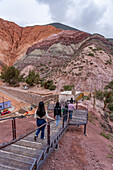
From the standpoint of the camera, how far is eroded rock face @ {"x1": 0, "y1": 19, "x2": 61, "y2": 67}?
209 ft

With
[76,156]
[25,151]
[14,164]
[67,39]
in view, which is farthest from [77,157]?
[67,39]

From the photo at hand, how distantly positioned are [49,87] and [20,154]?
78.5 feet

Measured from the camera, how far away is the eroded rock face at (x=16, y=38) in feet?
209

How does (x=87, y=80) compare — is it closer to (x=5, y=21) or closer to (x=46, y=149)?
(x=46, y=149)

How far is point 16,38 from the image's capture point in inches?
2916

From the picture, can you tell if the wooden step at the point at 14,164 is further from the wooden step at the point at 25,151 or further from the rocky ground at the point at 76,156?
the rocky ground at the point at 76,156

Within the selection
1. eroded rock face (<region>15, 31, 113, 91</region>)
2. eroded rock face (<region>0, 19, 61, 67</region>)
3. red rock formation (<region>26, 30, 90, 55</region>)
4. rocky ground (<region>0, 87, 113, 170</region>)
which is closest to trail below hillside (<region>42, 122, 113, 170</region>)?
rocky ground (<region>0, 87, 113, 170</region>)

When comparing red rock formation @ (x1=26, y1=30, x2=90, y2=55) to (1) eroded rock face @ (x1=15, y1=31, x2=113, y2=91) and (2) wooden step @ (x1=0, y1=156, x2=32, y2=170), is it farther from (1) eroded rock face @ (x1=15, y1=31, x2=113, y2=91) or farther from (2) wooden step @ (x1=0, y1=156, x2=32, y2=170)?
(2) wooden step @ (x1=0, y1=156, x2=32, y2=170)

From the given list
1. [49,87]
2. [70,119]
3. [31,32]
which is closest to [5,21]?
[31,32]

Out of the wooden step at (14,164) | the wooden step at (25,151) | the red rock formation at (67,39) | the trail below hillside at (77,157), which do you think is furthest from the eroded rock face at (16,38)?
the wooden step at (14,164)

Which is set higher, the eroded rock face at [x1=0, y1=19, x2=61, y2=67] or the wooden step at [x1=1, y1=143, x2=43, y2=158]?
the eroded rock face at [x1=0, y1=19, x2=61, y2=67]

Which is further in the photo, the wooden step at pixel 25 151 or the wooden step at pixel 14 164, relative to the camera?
the wooden step at pixel 25 151

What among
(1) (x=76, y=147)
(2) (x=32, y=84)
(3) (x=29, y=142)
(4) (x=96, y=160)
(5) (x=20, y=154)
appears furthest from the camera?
(2) (x=32, y=84)

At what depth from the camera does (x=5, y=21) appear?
77.8m
